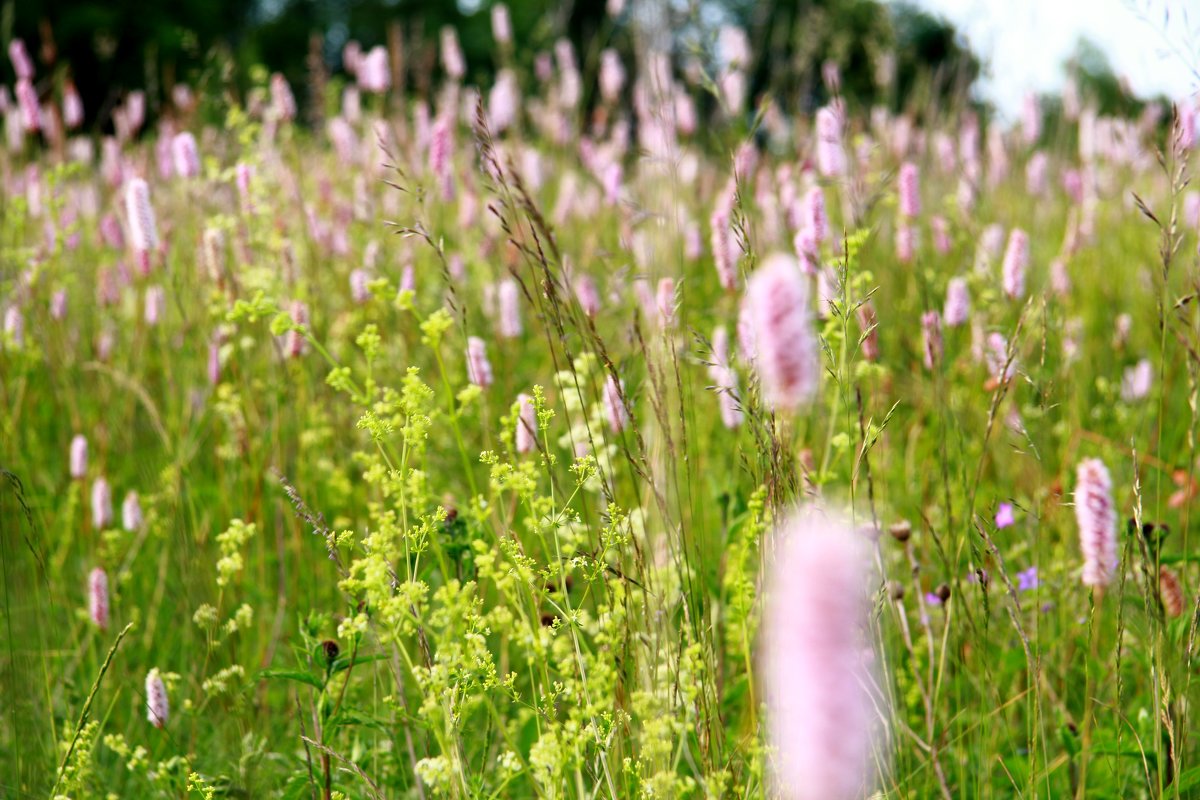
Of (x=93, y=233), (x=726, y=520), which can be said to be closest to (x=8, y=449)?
(x=726, y=520)

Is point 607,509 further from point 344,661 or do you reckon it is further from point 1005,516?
point 1005,516

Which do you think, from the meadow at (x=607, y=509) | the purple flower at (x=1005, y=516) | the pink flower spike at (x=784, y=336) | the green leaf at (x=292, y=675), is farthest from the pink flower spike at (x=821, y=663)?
the purple flower at (x=1005, y=516)

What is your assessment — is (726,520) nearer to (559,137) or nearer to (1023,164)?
(559,137)

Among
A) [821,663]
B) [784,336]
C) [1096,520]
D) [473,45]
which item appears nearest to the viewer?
[821,663]

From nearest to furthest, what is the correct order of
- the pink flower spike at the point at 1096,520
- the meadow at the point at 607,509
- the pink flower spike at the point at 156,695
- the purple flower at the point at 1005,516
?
the meadow at the point at 607,509
the pink flower spike at the point at 1096,520
the pink flower spike at the point at 156,695
the purple flower at the point at 1005,516

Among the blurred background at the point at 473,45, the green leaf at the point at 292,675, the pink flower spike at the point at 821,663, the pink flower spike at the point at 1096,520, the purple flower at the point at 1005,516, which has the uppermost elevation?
the blurred background at the point at 473,45

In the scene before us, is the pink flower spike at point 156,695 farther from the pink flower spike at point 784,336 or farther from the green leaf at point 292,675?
the pink flower spike at point 784,336

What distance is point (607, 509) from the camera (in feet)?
4.16

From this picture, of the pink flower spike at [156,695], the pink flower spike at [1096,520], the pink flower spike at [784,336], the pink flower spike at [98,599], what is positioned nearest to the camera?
the pink flower spike at [784,336]

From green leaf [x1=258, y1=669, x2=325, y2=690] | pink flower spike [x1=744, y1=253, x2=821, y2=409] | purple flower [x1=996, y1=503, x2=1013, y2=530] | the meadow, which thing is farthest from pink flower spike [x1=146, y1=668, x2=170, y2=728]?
purple flower [x1=996, y1=503, x2=1013, y2=530]

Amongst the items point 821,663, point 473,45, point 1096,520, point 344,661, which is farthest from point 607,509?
point 473,45

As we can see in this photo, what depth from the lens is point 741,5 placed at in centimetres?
3041

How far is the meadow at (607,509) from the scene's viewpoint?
1188 mm

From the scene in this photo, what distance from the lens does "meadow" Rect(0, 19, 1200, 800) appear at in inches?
46.8
